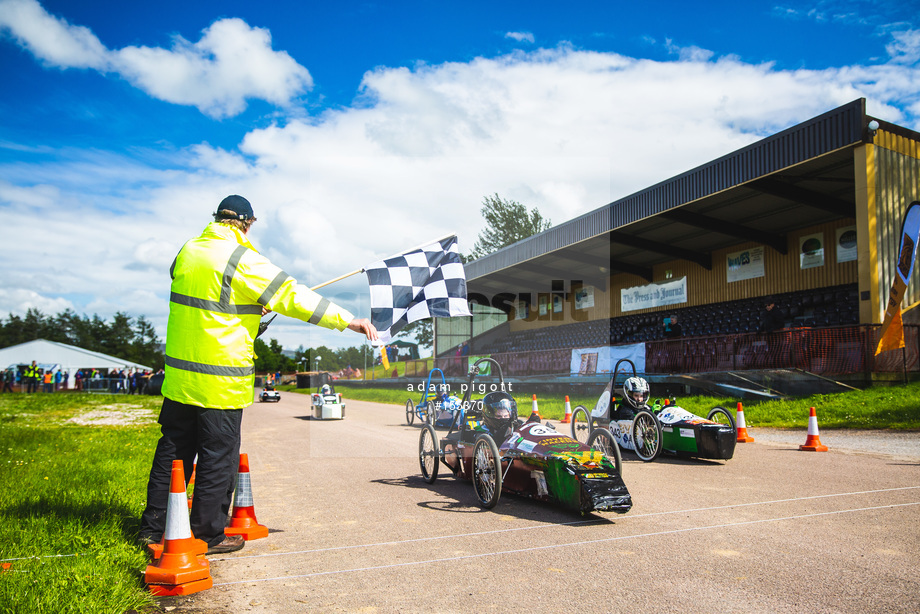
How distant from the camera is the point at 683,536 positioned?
4.42 metres

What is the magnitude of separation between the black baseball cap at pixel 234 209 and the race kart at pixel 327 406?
13564mm

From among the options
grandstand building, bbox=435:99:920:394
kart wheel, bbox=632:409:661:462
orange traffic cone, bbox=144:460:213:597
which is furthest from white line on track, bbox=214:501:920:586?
grandstand building, bbox=435:99:920:394

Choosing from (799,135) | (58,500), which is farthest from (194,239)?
(799,135)

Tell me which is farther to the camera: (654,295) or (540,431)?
(654,295)

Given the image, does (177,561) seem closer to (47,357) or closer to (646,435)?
(646,435)

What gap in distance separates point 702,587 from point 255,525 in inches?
127

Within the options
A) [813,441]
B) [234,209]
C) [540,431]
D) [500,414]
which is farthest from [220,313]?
[813,441]

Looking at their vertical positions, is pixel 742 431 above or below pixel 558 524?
above

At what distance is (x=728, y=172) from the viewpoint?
1784 centimetres

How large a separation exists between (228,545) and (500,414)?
10.1ft

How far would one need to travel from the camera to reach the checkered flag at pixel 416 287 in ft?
24.0

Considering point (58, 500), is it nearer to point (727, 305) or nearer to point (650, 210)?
point (650, 210)

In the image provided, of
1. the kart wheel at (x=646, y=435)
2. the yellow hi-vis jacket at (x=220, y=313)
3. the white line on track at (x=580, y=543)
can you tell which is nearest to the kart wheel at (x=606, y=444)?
the white line on track at (x=580, y=543)

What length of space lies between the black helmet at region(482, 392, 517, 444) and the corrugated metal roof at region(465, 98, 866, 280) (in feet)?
42.9
